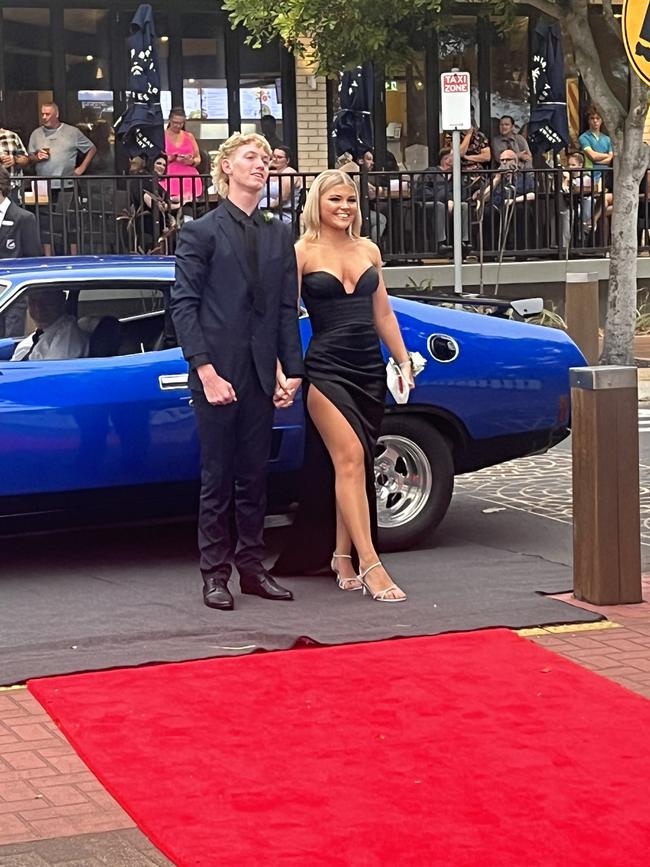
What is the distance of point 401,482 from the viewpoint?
A: 8531mm

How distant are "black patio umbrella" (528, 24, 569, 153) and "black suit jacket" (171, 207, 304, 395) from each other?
14217mm

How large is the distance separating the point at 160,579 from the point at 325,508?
0.86 meters

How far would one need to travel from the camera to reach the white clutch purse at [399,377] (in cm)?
763

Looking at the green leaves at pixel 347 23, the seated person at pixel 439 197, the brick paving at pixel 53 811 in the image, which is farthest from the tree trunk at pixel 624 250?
the brick paving at pixel 53 811

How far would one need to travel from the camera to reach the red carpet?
454cm

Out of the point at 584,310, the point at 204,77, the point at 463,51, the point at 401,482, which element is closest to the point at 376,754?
the point at 401,482

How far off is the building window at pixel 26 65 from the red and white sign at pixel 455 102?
7137 millimetres

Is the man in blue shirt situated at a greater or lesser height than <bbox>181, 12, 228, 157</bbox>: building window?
Answer: lesser

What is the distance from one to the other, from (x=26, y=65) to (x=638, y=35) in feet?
53.3

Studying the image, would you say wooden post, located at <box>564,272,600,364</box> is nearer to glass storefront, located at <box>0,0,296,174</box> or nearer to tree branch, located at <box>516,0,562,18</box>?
tree branch, located at <box>516,0,562,18</box>

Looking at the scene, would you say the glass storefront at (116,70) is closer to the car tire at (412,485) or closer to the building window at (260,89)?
the building window at (260,89)

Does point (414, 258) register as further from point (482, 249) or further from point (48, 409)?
point (48, 409)

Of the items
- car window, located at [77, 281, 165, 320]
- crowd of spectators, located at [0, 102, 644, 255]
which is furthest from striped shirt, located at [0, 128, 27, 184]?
car window, located at [77, 281, 165, 320]

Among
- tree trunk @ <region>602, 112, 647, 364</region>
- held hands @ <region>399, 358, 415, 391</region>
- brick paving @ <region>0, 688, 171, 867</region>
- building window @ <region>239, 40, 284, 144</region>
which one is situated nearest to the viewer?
brick paving @ <region>0, 688, 171, 867</region>
